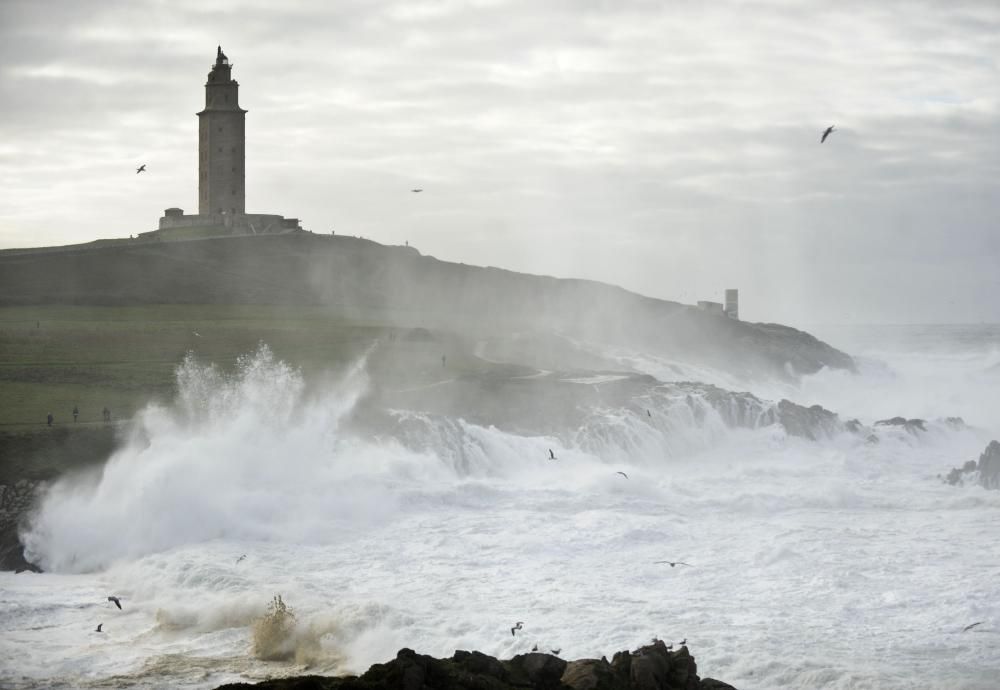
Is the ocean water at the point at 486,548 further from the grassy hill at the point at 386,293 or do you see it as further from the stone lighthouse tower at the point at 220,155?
the stone lighthouse tower at the point at 220,155

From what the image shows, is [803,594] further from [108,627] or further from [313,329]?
[313,329]

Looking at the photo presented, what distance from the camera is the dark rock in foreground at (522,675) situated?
47.8 feet

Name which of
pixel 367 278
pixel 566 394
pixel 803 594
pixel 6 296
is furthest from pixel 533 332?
pixel 803 594

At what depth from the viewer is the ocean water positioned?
A: 18594 millimetres

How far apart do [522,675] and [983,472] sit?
2208cm

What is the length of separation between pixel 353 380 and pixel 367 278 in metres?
25.4

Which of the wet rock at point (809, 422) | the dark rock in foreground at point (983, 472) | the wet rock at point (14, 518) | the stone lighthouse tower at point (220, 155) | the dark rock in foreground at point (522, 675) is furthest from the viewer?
the stone lighthouse tower at point (220, 155)

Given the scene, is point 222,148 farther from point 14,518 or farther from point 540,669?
point 540,669

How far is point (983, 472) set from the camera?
33438mm

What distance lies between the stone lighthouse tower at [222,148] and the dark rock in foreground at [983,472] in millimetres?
46455

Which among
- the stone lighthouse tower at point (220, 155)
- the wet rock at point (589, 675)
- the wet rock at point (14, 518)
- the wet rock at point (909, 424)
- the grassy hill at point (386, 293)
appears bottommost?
the wet rock at point (589, 675)

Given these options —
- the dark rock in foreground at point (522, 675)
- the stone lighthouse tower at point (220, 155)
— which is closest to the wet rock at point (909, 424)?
the dark rock in foreground at point (522, 675)

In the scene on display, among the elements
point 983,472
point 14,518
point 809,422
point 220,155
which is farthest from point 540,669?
point 220,155

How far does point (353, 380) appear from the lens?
38219mm
